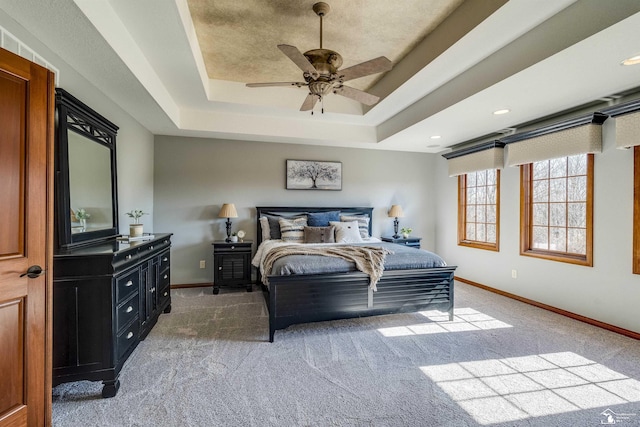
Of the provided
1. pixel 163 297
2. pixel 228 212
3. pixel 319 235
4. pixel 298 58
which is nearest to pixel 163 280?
pixel 163 297

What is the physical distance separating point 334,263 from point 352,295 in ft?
1.25

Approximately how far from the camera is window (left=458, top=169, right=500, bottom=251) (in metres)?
4.61

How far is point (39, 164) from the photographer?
161 centimetres

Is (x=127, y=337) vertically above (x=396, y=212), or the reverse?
(x=396, y=212)

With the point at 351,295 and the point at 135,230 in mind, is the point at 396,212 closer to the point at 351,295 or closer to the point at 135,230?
the point at 351,295

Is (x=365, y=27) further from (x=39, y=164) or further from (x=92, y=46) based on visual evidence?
(x=39, y=164)

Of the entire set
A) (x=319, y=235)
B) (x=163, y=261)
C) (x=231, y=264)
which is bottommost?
(x=231, y=264)

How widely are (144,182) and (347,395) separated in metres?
3.83

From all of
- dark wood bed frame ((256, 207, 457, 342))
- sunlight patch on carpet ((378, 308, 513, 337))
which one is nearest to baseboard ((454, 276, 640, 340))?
sunlight patch on carpet ((378, 308, 513, 337))

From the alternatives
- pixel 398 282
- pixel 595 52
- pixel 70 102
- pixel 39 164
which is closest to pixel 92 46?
pixel 70 102

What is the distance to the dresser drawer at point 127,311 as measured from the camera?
2.08m

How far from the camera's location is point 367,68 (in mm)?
2309

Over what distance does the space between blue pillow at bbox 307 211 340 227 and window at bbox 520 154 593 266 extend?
9.11ft

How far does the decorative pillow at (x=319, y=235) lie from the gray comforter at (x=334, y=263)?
113 cm
